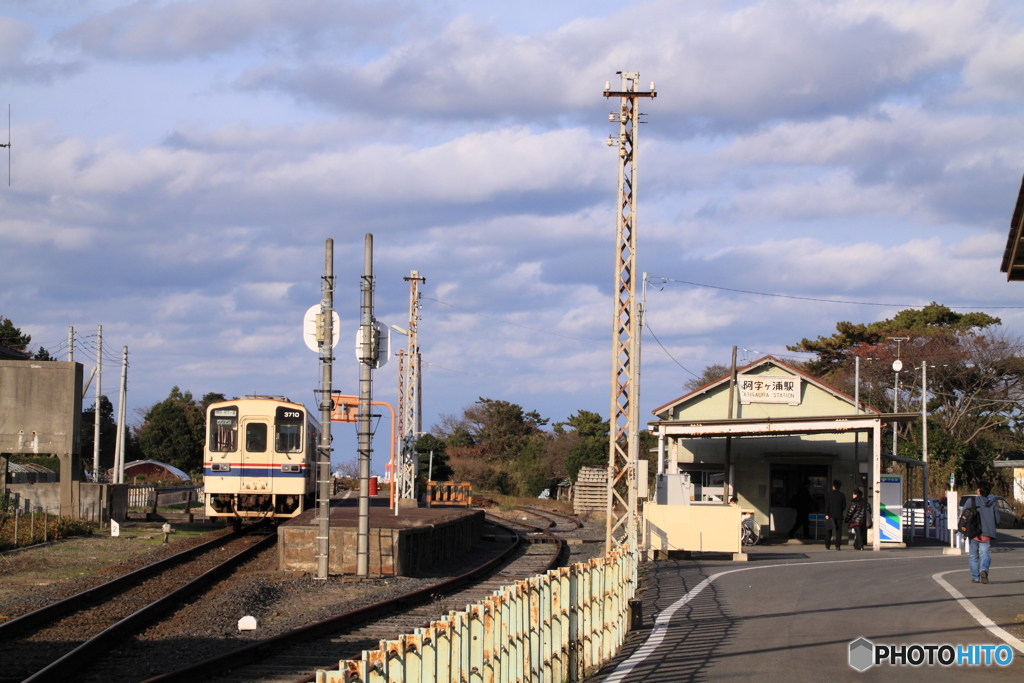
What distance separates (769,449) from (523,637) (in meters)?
22.2

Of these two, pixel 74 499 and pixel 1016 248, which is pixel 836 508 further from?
pixel 74 499

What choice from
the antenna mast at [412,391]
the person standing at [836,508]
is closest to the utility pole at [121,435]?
the antenna mast at [412,391]

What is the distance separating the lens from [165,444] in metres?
71.8

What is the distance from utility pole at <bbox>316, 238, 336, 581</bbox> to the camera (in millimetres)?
16203

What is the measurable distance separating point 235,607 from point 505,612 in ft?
22.4

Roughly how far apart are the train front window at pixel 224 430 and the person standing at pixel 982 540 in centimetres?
1596

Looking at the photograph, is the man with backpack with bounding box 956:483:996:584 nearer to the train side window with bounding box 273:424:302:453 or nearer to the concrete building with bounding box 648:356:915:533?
the concrete building with bounding box 648:356:915:533

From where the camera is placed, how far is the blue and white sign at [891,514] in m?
23.8

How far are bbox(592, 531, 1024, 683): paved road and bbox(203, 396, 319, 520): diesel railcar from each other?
370 inches

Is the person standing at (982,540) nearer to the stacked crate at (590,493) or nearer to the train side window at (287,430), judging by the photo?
the train side window at (287,430)

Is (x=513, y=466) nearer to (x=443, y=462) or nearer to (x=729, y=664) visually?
(x=443, y=462)


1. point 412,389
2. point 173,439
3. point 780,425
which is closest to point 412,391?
point 412,389

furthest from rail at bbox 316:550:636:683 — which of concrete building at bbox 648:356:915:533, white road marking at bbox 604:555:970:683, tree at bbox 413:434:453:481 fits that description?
tree at bbox 413:434:453:481

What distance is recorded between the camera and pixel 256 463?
78.8 feet
